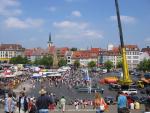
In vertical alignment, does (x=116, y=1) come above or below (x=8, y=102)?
above

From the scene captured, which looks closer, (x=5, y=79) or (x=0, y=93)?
(x=0, y=93)

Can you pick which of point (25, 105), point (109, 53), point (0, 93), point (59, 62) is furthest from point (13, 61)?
point (25, 105)

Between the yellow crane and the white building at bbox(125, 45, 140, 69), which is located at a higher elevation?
the white building at bbox(125, 45, 140, 69)

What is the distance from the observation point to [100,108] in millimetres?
13523

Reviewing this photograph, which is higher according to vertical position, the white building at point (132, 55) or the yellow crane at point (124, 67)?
the white building at point (132, 55)

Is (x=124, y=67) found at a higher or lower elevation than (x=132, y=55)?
lower

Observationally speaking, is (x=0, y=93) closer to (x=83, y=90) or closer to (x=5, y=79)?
(x=83, y=90)

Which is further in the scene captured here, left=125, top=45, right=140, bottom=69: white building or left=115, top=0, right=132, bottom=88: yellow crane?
left=125, top=45, right=140, bottom=69: white building

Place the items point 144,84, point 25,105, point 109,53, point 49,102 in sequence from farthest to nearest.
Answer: point 109,53 < point 144,84 < point 25,105 < point 49,102

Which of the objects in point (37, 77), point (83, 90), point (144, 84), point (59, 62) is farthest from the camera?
point (59, 62)

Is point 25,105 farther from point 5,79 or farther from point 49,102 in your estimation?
point 5,79

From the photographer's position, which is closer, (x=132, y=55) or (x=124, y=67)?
(x=124, y=67)

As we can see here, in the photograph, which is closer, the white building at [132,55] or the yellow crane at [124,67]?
the yellow crane at [124,67]

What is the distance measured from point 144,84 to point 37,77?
23500mm
